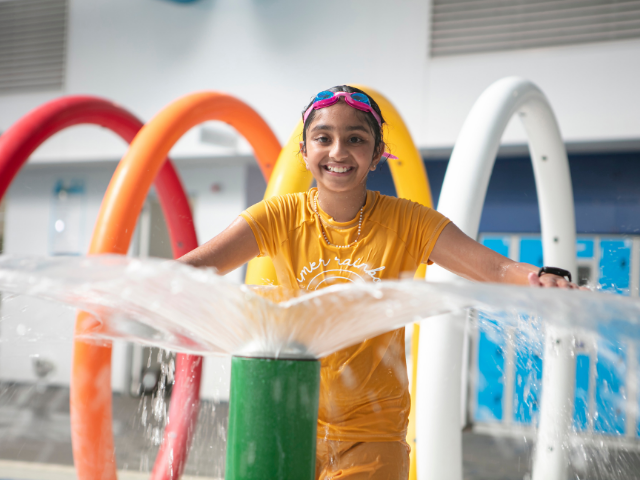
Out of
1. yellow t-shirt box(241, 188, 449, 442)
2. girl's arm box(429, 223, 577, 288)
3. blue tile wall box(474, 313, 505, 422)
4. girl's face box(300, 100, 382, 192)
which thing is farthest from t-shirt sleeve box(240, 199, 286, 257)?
blue tile wall box(474, 313, 505, 422)

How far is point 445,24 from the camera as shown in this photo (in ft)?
27.9

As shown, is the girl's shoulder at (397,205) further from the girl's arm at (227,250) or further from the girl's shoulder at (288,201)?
the girl's arm at (227,250)

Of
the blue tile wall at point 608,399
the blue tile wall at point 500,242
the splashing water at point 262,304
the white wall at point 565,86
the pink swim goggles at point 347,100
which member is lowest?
the blue tile wall at point 608,399

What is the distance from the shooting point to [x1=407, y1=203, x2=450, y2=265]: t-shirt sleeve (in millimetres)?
1968

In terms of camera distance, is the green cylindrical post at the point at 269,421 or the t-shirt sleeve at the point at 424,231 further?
the t-shirt sleeve at the point at 424,231

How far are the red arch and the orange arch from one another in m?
0.08

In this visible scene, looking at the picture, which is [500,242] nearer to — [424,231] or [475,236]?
[475,236]

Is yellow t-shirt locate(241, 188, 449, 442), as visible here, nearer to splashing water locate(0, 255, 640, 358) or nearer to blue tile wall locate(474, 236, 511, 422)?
splashing water locate(0, 255, 640, 358)

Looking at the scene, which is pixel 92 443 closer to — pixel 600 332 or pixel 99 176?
pixel 600 332

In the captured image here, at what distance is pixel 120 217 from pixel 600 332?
8.63 ft

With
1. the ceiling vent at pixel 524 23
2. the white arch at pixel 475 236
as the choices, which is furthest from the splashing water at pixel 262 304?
the ceiling vent at pixel 524 23

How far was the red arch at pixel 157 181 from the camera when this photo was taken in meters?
3.58

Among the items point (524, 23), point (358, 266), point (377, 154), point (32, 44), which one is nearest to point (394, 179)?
point (377, 154)

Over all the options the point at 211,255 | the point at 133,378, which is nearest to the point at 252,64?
the point at 133,378
